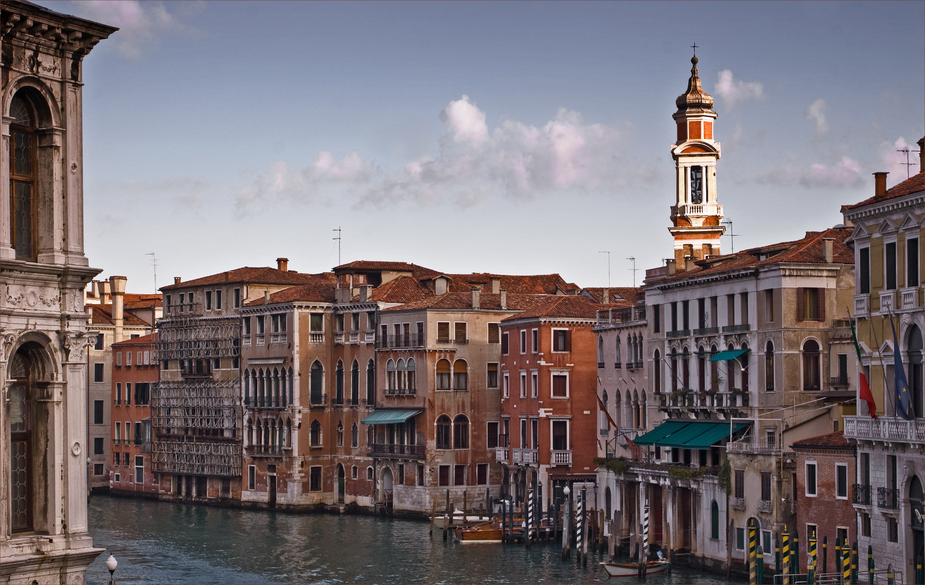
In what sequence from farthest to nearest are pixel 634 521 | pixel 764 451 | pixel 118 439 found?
pixel 118 439 < pixel 634 521 < pixel 764 451

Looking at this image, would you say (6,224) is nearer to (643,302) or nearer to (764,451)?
(764,451)

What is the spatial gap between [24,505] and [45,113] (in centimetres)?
421

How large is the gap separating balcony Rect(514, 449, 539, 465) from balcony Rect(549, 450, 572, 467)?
85cm

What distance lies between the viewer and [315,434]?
69.9 m

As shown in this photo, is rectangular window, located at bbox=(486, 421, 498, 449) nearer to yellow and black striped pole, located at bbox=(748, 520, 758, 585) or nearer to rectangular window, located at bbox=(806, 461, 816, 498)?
yellow and black striped pole, located at bbox=(748, 520, 758, 585)

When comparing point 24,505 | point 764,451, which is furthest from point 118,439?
point 24,505

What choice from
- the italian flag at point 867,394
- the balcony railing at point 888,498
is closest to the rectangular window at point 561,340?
the italian flag at point 867,394

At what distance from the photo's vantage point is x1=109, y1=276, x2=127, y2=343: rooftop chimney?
277 ft

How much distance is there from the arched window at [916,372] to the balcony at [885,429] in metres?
0.30

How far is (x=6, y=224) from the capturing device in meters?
17.2

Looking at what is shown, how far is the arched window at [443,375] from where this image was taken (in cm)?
6488

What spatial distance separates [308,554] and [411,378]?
13.6m

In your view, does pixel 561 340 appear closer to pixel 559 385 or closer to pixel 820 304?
pixel 559 385

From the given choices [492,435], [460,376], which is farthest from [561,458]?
[460,376]
